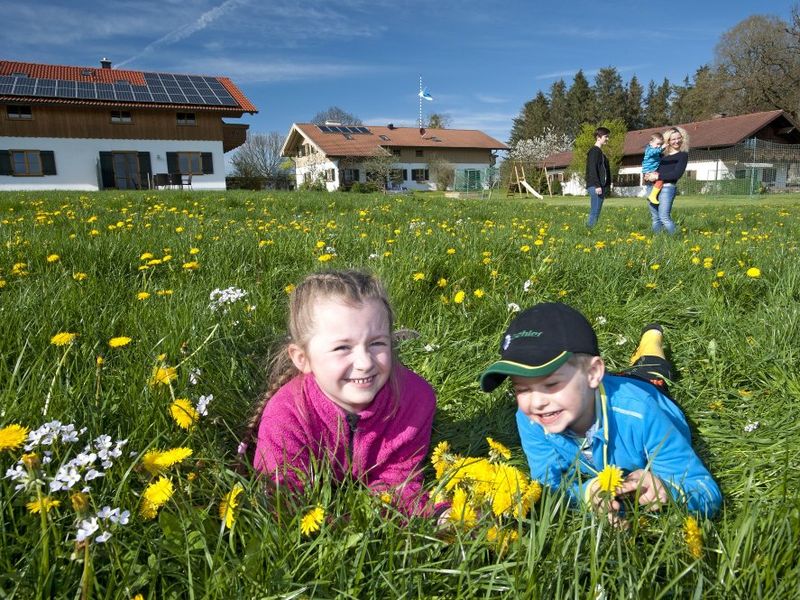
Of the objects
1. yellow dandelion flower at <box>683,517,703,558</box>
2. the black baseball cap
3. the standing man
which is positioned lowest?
yellow dandelion flower at <box>683,517,703,558</box>

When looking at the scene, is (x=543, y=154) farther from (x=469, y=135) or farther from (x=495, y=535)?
(x=495, y=535)

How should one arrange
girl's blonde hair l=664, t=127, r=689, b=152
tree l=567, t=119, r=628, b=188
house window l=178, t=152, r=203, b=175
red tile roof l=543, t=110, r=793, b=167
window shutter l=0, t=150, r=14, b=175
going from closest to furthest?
girl's blonde hair l=664, t=127, r=689, b=152 < window shutter l=0, t=150, r=14, b=175 < house window l=178, t=152, r=203, b=175 < tree l=567, t=119, r=628, b=188 < red tile roof l=543, t=110, r=793, b=167

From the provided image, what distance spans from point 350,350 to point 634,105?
7928 centimetres

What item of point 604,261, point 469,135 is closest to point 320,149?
point 469,135

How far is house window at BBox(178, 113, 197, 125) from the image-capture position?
31.4 metres

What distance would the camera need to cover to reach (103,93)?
2978 centimetres

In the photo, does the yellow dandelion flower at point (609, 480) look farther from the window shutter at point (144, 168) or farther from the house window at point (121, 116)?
the house window at point (121, 116)

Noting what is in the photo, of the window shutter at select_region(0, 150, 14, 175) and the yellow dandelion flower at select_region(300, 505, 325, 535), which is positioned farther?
the window shutter at select_region(0, 150, 14, 175)

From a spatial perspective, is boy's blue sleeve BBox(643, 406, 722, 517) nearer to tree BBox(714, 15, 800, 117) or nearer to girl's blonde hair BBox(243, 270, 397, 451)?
girl's blonde hair BBox(243, 270, 397, 451)

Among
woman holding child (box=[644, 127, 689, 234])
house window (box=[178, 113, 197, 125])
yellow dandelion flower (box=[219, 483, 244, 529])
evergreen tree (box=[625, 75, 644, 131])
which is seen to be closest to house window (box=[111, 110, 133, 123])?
house window (box=[178, 113, 197, 125])

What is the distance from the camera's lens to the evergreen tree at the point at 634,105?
70.6 metres

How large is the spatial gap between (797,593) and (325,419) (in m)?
1.26

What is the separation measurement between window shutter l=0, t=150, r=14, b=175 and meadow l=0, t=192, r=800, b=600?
2955 centimetres

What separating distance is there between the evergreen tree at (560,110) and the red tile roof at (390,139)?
2078 centimetres
